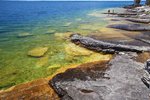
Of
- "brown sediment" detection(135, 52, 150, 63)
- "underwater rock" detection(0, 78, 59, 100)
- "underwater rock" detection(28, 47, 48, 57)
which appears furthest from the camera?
"underwater rock" detection(28, 47, 48, 57)

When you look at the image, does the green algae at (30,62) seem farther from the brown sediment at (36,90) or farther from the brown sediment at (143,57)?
the brown sediment at (143,57)

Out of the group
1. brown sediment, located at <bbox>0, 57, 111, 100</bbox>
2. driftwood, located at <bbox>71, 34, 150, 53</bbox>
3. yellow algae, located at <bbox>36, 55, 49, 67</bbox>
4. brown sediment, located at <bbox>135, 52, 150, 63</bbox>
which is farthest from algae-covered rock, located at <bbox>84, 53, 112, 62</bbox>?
yellow algae, located at <bbox>36, 55, 49, 67</bbox>

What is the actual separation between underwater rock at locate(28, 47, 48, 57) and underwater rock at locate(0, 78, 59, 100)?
6.46m

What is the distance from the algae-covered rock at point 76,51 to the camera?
16422 millimetres

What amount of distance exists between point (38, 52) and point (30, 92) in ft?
28.7

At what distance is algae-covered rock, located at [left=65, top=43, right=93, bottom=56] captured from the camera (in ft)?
53.9

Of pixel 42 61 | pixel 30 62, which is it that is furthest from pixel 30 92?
pixel 30 62

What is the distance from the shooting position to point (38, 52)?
17984 millimetres

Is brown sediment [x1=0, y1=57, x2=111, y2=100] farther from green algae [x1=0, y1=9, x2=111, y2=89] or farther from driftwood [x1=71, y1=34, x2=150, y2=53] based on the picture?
driftwood [x1=71, y1=34, x2=150, y2=53]

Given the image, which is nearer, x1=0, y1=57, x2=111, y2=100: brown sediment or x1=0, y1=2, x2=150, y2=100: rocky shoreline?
x1=0, y1=2, x2=150, y2=100: rocky shoreline

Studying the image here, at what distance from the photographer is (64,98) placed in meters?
8.48

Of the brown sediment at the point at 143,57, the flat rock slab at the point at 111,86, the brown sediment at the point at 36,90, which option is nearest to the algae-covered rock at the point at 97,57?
the brown sediment at the point at 143,57

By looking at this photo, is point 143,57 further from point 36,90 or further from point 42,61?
point 36,90

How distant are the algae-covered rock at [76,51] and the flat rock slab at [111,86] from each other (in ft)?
16.8
